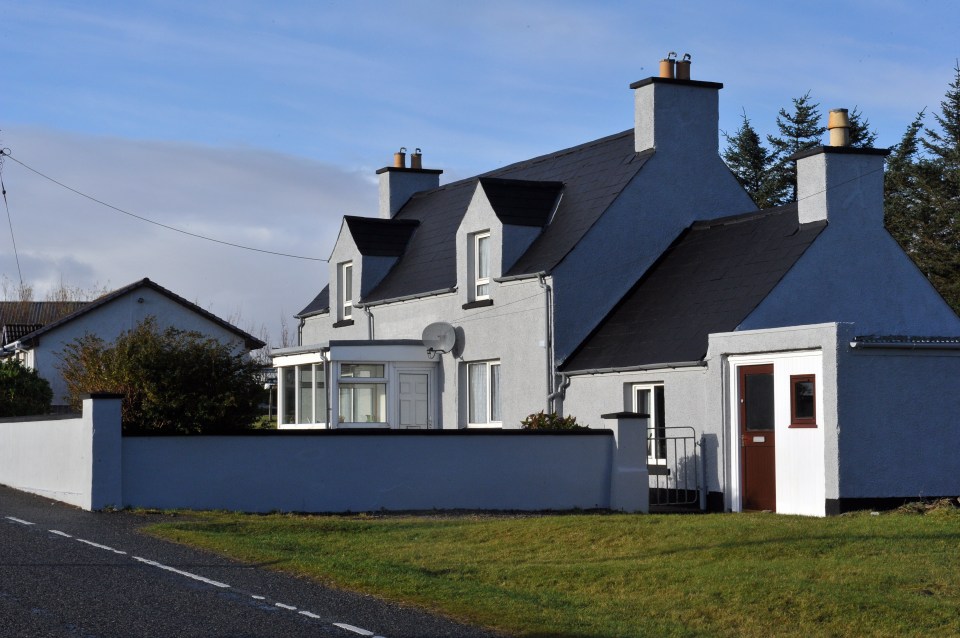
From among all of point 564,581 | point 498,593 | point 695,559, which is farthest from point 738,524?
point 498,593

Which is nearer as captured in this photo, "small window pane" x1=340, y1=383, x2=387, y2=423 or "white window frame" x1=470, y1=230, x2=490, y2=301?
"white window frame" x1=470, y1=230, x2=490, y2=301

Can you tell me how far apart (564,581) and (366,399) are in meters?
18.8

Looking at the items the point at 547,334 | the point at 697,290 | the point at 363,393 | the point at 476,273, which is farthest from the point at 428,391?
the point at 697,290

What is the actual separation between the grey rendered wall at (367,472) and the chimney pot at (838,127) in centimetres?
780

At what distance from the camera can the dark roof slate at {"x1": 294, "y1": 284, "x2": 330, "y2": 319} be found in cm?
3869

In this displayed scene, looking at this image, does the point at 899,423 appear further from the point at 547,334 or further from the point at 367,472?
the point at 547,334

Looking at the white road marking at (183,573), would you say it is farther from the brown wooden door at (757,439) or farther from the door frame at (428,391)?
the door frame at (428,391)

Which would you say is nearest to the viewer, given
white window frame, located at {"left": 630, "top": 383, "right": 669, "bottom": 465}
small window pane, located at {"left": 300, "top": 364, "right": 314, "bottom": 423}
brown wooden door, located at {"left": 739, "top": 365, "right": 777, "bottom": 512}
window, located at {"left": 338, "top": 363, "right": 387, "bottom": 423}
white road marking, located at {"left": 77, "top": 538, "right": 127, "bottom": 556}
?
white road marking, located at {"left": 77, "top": 538, "right": 127, "bottom": 556}

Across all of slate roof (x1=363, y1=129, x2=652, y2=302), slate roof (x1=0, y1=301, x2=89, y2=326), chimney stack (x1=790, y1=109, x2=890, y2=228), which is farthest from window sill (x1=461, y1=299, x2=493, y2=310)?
slate roof (x1=0, y1=301, x2=89, y2=326)

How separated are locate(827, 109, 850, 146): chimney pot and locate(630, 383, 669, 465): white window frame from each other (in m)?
5.95

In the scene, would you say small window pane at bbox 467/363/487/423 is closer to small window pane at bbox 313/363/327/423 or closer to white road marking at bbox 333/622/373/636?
small window pane at bbox 313/363/327/423

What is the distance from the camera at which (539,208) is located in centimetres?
3031

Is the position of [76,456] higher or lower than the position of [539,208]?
lower

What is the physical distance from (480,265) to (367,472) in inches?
410
